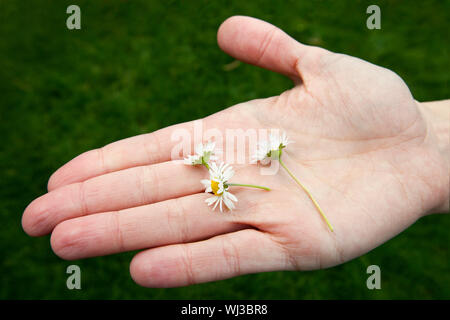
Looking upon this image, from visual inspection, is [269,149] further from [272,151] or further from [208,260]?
[208,260]

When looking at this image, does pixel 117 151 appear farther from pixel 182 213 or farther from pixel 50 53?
pixel 50 53

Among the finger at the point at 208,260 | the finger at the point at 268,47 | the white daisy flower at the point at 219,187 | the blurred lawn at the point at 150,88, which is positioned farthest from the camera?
the blurred lawn at the point at 150,88

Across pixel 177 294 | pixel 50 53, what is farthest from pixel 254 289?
pixel 50 53

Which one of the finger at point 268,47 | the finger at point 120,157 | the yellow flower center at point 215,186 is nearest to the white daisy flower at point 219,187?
the yellow flower center at point 215,186

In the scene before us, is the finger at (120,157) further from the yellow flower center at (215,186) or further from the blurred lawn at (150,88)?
the blurred lawn at (150,88)

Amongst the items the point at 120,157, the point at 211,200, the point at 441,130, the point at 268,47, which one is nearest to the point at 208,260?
the point at 211,200

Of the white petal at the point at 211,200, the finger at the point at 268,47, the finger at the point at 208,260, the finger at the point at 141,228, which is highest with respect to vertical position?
the finger at the point at 268,47
